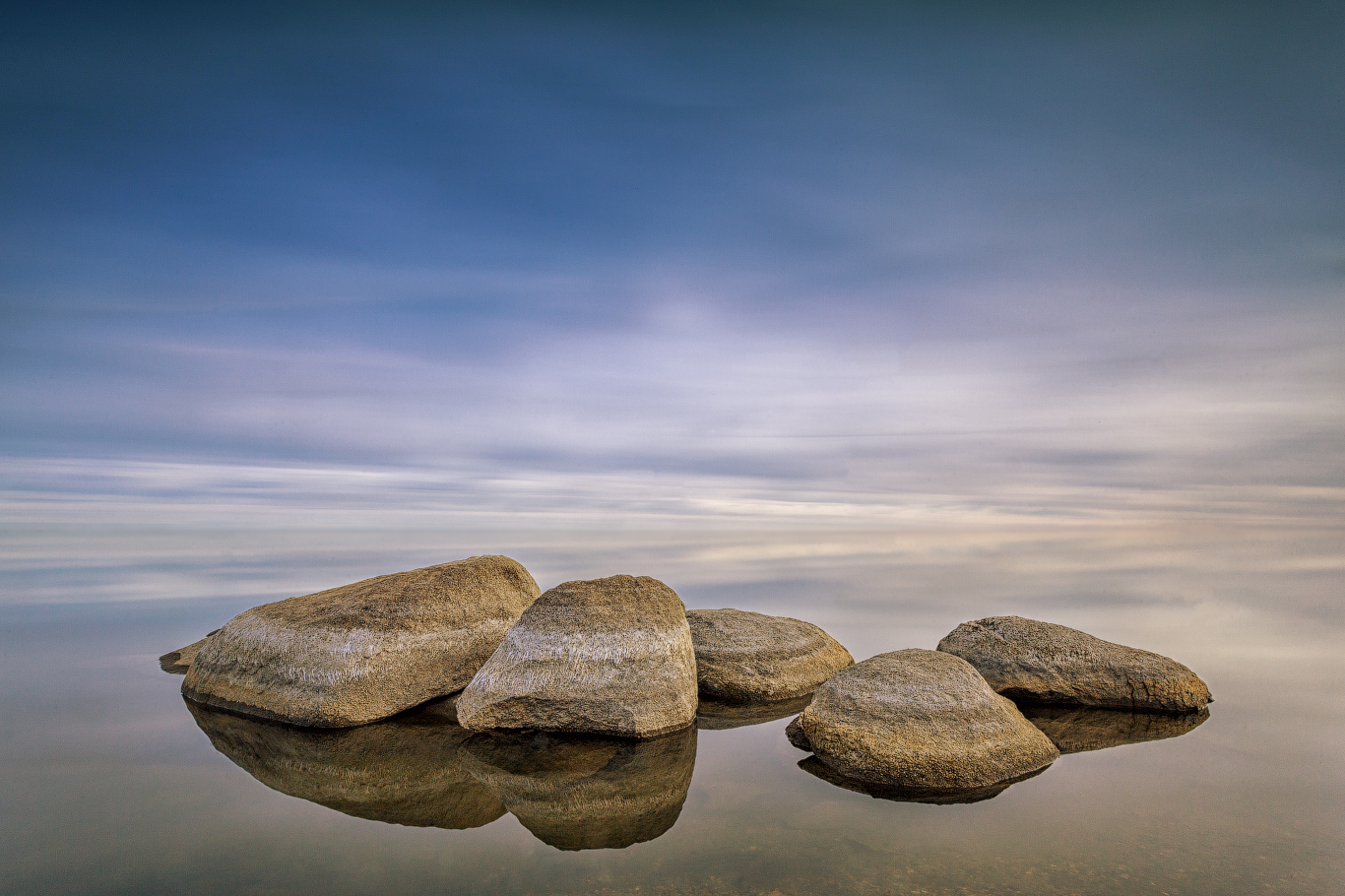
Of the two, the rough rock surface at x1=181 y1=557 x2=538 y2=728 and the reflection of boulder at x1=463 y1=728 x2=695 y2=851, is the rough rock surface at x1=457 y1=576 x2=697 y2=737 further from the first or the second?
the rough rock surface at x1=181 y1=557 x2=538 y2=728

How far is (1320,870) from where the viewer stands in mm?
6672

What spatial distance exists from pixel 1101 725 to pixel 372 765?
1016cm

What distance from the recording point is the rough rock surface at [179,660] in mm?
13800

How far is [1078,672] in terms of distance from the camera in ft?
39.4

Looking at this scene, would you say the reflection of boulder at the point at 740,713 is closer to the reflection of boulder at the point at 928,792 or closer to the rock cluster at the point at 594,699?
the rock cluster at the point at 594,699

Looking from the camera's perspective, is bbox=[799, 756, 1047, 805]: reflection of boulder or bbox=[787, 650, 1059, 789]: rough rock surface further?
bbox=[787, 650, 1059, 789]: rough rock surface

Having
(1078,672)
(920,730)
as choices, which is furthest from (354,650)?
(1078,672)

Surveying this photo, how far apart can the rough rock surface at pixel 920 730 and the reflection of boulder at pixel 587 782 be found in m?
1.86

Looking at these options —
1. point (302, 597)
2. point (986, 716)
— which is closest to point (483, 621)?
point (302, 597)

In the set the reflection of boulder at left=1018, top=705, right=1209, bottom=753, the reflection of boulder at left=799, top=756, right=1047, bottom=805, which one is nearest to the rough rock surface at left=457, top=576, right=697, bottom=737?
the reflection of boulder at left=799, top=756, right=1047, bottom=805

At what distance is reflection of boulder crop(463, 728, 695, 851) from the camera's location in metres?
7.59

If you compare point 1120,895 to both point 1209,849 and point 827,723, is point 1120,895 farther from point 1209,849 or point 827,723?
point 827,723

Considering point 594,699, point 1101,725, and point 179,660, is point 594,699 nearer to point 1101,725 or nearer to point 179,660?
point 1101,725

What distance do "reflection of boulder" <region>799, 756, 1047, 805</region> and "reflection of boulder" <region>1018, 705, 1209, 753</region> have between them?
6.55 feet
